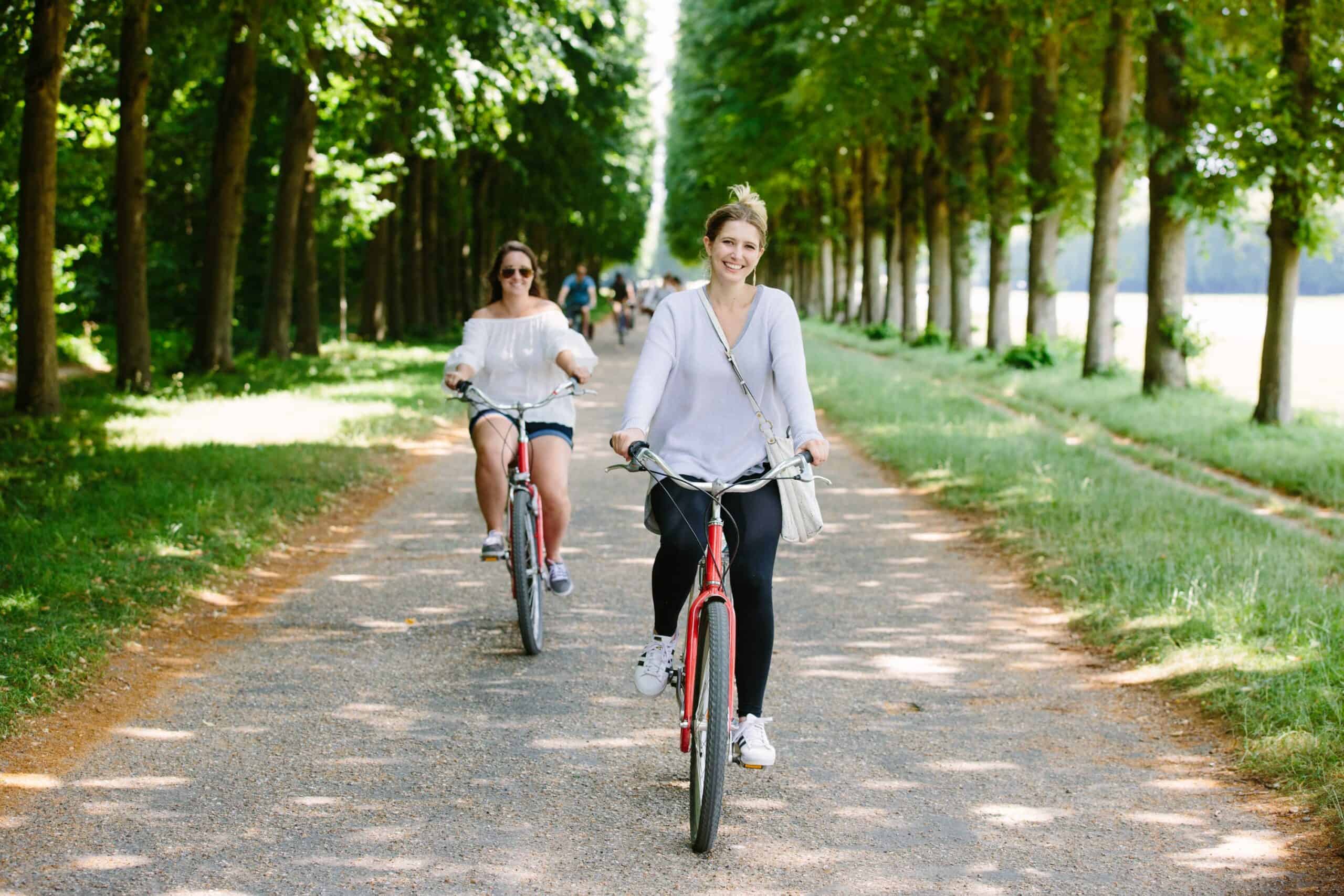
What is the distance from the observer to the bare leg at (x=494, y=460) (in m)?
7.46

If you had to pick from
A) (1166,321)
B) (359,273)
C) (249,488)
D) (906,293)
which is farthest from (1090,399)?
(359,273)

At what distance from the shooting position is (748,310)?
4.82 metres

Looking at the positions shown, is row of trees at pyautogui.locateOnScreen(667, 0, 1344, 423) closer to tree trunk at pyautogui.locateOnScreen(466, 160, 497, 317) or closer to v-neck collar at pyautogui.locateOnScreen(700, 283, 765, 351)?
tree trunk at pyautogui.locateOnScreen(466, 160, 497, 317)

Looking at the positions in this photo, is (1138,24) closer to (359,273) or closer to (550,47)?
(550,47)

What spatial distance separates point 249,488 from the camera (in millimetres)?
10922

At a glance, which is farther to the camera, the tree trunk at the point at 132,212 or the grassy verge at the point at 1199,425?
the tree trunk at the point at 132,212

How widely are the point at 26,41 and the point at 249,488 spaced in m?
7.39

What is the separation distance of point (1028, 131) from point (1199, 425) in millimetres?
11021

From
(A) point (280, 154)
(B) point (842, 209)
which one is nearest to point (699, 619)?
(A) point (280, 154)

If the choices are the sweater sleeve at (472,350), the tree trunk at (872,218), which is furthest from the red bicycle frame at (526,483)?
the tree trunk at (872,218)

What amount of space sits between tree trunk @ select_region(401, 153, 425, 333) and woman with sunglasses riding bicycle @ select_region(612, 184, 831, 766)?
2765 centimetres

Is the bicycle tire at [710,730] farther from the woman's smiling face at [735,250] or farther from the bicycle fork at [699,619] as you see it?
the woman's smiling face at [735,250]

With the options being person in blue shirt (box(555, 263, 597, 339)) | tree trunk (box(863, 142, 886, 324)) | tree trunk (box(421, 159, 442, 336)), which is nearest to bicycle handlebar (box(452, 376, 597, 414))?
person in blue shirt (box(555, 263, 597, 339))

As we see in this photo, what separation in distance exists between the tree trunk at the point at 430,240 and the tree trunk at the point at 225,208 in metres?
12.4
